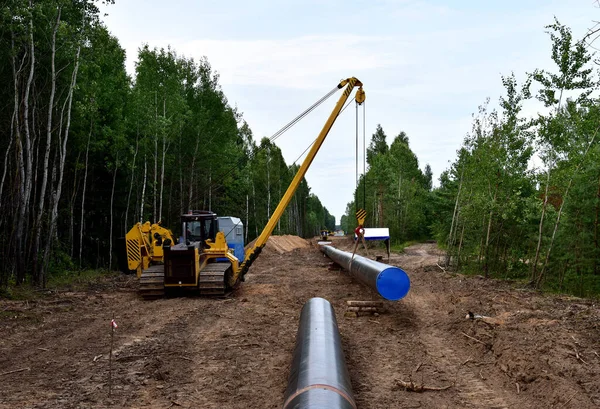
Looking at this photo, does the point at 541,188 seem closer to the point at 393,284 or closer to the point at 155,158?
the point at 393,284

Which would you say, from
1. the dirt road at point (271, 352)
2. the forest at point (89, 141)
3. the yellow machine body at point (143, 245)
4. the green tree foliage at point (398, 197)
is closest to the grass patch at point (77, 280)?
the forest at point (89, 141)

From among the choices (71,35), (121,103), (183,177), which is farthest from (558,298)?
(183,177)

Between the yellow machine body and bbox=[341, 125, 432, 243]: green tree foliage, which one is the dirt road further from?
bbox=[341, 125, 432, 243]: green tree foliage

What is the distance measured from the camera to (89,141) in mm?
22812

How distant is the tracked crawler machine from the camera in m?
13.9

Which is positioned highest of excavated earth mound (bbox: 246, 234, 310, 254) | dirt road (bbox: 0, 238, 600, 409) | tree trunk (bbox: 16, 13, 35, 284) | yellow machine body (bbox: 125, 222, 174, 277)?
tree trunk (bbox: 16, 13, 35, 284)

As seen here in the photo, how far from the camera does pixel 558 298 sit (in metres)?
13.3

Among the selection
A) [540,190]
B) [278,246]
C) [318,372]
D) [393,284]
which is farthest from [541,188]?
[278,246]

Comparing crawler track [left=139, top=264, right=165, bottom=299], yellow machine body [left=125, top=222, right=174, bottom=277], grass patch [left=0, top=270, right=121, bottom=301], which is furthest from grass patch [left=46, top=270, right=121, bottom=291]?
crawler track [left=139, top=264, right=165, bottom=299]

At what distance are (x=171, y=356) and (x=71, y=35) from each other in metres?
13.0

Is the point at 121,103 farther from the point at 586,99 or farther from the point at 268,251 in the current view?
the point at 586,99

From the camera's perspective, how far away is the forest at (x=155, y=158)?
16125 millimetres

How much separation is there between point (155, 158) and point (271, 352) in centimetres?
2039

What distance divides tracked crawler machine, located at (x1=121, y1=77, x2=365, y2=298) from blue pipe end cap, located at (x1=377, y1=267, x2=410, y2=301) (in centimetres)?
510
